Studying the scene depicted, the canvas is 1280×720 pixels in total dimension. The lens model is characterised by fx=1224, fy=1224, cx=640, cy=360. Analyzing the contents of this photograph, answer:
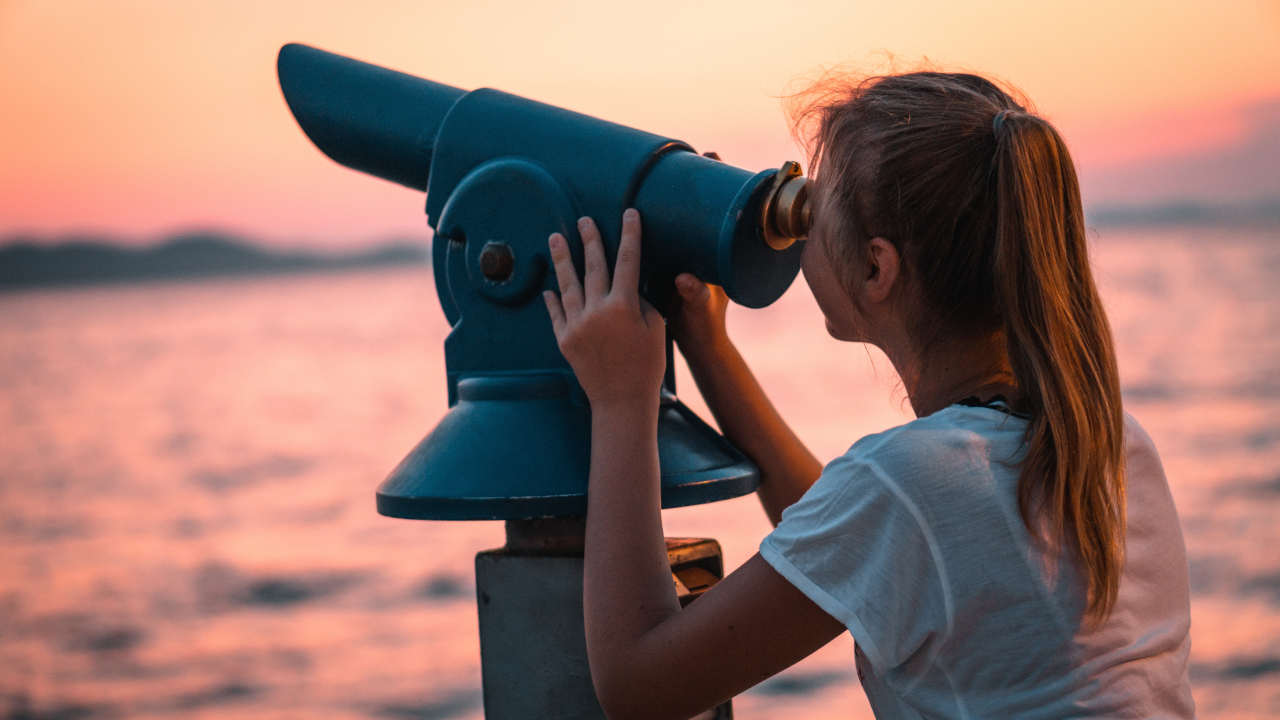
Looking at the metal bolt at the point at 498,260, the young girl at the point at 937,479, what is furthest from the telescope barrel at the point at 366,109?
the young girl at the point at 937,479

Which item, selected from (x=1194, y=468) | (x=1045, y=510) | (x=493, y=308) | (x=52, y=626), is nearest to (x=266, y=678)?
(x=52, y=626)

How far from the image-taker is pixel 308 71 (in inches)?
60.5

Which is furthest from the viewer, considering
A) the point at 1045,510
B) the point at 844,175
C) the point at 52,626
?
the point at 52,626

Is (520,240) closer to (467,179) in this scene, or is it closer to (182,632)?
(467,179)

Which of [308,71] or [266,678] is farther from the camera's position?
[266,678]

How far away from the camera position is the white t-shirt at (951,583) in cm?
112

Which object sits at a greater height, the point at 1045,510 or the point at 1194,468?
the point at 1045,510

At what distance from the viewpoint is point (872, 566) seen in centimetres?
112

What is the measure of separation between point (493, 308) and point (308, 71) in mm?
437

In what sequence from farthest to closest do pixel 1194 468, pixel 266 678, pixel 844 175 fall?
1. pixel 1194 468
2. pixel 266 678
3. pixel 844 175

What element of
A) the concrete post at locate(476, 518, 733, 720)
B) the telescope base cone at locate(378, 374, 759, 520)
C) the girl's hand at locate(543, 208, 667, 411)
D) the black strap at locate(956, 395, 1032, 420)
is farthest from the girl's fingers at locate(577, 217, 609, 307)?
the black strap at locate(956, 395, 1032, 420)

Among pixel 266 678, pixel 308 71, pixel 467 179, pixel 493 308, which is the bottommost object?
pixel 266 678

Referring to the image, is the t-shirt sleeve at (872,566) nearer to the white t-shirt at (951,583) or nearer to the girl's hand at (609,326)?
the white t-shirt at (951,583)

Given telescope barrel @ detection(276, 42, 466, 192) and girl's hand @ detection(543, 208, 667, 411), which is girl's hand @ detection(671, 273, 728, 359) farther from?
telescope barrel @ detection(276, 42, 466, 192)
